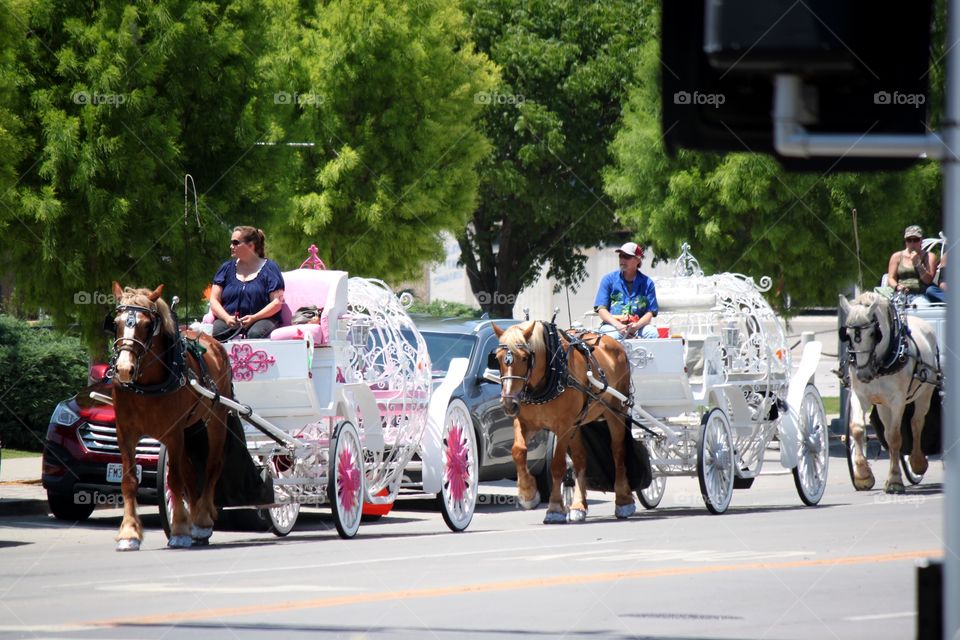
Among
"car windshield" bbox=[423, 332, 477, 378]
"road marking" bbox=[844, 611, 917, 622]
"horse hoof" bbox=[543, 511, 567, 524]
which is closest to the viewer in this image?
"road marking" bbox=[844, 611, 917, 622]

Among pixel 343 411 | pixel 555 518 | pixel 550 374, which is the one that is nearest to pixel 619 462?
pixel 555 518

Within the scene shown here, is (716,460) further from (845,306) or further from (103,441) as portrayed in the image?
(103,441)

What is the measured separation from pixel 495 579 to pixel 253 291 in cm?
455

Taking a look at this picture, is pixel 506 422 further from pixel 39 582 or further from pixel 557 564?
pixel 39 582

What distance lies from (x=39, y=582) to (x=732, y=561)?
4634mm

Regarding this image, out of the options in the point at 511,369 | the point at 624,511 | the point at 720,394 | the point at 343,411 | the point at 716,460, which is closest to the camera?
the point at 343,411

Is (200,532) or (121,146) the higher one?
(121,146)

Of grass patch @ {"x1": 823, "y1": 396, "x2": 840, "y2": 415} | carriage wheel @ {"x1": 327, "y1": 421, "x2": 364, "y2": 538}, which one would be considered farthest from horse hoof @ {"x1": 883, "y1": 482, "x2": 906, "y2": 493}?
grass patch @ {"x1": 823, "y1": 396, "x2": 840, "y2": 415}

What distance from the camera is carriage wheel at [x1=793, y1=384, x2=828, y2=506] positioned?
1755 cm

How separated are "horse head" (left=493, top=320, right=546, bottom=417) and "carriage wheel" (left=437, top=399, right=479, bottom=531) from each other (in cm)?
79
